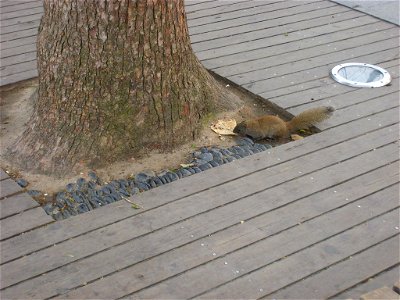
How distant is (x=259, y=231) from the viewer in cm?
277

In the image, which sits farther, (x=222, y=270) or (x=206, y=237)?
(x=206, y=237)

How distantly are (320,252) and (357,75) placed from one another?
1.79 meters

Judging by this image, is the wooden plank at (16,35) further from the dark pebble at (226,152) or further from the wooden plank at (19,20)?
the dark pebble at (226,152)

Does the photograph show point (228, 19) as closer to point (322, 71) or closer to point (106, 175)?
point (322, 71)

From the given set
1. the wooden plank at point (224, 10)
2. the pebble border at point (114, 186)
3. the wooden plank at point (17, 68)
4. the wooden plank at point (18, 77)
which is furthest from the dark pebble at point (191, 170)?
the wooden plank at point (224, 10)

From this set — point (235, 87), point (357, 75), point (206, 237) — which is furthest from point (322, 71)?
point (206, 237)

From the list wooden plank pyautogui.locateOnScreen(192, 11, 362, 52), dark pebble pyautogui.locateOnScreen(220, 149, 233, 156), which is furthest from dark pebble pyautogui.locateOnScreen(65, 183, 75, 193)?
wooden plank pyautogui.locateOnScreen(192, 11, 362, 52)

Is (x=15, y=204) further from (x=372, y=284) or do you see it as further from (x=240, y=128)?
(x=372, y=284)

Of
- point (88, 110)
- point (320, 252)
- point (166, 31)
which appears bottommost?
point (320, 252)

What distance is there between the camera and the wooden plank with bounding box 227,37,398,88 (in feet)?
13.3

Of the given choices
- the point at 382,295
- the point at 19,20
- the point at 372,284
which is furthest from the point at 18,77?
the point at 382,295

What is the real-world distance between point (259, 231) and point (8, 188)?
1.15 meters

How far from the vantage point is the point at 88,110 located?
322 cm

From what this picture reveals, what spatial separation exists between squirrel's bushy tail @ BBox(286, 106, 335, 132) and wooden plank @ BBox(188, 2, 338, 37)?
1475mm
